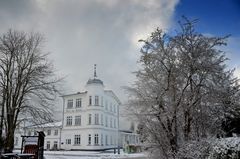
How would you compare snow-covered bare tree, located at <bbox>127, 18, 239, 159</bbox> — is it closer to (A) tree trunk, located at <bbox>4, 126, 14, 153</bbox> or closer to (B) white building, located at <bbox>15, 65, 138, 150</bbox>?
(A) tree trunk, located at <bbox>4, 126, 14, 153</bbox>

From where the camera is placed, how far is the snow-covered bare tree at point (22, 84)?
19.8 meters

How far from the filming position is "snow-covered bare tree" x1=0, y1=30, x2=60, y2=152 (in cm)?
1978

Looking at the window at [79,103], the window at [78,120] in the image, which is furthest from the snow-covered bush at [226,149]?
the window at [79,103]

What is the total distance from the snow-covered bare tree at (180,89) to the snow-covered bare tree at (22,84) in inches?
389

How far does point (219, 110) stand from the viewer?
13680 mm

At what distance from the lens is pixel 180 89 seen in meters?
13.7

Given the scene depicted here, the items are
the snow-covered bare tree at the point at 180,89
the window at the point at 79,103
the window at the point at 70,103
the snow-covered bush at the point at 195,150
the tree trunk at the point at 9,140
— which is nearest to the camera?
the snow-covered bush at the point at 195,150

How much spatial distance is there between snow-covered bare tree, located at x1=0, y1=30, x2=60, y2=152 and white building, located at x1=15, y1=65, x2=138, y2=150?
70.4 feet

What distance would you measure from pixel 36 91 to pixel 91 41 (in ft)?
21.3

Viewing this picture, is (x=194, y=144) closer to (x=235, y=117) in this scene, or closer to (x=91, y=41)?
(x=235, y=117)

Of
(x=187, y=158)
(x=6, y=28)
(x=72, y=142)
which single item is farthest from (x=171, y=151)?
(x=72, y=142)

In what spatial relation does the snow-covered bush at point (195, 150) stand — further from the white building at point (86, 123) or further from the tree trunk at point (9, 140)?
the white building at point (86, 123)

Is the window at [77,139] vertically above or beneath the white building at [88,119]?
beneath

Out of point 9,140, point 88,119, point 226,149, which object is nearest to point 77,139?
point 88,119
